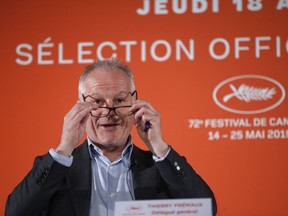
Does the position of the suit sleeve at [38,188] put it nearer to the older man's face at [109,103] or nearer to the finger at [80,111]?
the finger at [80,111]

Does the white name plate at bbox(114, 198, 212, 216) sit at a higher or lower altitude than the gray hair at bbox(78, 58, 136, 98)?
lower

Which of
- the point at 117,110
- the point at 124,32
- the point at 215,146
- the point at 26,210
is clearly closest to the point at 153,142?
the point at 117,110

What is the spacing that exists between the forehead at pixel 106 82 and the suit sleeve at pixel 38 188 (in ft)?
1.41

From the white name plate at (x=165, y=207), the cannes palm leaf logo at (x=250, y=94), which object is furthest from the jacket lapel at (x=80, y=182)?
the cannes palm leaf logo at (x=250, y=94)

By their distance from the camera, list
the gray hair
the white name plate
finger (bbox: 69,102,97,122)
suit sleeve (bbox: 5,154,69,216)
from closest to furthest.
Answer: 1. the white name plate
2. suit sleeve (bbox: 5,154,69,216)
3. finger (bbox: 69,102,97,122)
4. the gray hair

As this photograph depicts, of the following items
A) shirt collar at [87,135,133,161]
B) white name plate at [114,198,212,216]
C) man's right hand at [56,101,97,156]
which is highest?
man's right hand at [56,101,97,156]

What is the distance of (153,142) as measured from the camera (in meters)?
2.17

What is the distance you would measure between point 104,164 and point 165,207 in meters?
0.87

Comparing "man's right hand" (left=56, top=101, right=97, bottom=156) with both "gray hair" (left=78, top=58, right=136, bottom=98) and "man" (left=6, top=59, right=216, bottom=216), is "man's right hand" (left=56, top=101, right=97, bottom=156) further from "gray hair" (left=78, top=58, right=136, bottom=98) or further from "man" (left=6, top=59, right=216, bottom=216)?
"gray hair" (left=78, top=58, right=136, bottom=98)

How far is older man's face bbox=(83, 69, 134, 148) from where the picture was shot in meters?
2.34

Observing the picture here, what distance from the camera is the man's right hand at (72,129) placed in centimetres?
212

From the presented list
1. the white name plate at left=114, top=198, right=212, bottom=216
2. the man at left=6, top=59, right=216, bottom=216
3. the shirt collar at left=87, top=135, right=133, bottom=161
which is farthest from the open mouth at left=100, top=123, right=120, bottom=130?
the white name plate at left=114, top=198, right=212, bottom=216

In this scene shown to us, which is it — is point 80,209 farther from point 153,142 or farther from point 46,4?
point 46,4

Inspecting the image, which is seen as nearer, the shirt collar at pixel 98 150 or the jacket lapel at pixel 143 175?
the jacket lapel at pixel 143 175
